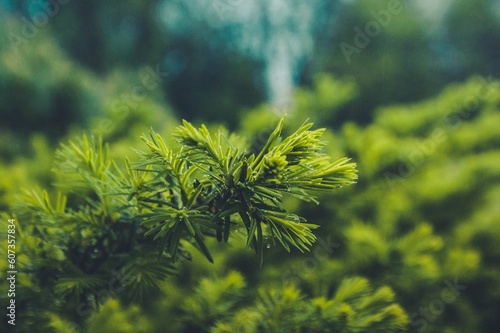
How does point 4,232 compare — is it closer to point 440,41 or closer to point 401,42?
point 401,42

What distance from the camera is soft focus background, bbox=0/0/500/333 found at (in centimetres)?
92

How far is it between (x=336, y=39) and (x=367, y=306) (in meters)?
3.61

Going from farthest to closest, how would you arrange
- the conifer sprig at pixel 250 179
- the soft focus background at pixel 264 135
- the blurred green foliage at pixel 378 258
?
1. the soft focus background at pixel 264 135
2. the blurred green foliage at pixel 378 258
3. the conifer sprig at pixel 250 179

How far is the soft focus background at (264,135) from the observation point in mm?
915

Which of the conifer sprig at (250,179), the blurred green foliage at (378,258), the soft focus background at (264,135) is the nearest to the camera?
the conifer sprig at (250,179)

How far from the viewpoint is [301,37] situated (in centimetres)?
348

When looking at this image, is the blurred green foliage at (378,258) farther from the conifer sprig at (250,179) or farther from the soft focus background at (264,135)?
the conifer sprig at (250,179)

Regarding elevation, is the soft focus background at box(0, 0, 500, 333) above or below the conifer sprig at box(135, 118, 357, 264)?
above

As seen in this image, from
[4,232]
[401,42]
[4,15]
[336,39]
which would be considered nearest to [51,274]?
[4,232]

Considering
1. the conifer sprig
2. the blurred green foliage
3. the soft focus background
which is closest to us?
the conifer sprig

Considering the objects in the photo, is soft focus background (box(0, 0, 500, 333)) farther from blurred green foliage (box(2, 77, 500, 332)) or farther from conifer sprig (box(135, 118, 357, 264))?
conifer sprig (box(135, 118, 357, 264))

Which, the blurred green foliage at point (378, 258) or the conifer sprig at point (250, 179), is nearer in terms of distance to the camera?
the conifer sprig at point (250, 179)

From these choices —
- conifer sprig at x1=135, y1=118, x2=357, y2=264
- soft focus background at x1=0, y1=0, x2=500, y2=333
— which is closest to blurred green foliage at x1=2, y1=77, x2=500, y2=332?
soft focus background at x1=0, y1=0, x2=500, y2=333

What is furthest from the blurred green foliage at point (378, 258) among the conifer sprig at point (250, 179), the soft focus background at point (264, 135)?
the conifer sprig at point (250, 179)
